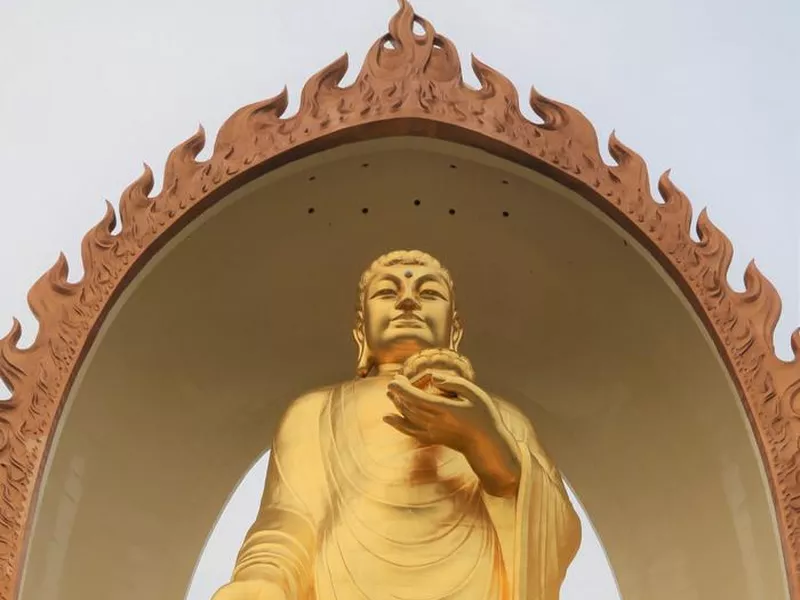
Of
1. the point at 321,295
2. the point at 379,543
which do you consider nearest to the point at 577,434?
the point at 321,295

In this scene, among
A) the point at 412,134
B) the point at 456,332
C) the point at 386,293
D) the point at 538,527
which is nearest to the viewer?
the point at 538,527

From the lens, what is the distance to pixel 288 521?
605cm

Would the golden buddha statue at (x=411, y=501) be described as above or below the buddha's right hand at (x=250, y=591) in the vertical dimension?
above

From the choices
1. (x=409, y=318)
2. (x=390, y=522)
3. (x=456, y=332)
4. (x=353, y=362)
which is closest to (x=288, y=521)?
(x=390, y=522)

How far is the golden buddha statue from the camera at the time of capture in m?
5.86

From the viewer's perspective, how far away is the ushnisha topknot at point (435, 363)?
6.02m

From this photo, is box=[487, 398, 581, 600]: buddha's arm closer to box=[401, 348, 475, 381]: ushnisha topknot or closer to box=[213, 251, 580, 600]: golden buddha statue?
box=[213, 251, 580, 600]: golden buddha statue

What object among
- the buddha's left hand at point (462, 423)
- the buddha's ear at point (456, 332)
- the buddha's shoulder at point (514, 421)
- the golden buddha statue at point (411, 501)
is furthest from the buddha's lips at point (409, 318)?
the buddha's left hand at point (462, 423)

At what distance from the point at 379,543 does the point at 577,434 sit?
151 cm

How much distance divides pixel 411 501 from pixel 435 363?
1.42 ft

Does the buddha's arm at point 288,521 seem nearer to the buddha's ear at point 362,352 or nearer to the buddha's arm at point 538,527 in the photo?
the buddha's ear at point 362,352

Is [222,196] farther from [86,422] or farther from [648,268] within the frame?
[648,268]

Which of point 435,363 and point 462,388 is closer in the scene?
point 462,388

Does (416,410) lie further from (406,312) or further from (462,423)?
(406,312)
